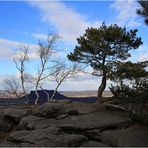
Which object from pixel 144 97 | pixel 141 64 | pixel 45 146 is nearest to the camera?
pixel 45 146

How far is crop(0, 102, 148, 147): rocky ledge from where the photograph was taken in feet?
45.0

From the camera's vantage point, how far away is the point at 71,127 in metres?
15.1

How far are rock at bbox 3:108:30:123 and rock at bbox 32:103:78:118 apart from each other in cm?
109

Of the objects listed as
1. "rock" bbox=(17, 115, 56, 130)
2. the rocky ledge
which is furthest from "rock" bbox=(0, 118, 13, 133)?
"rock" bbox=(17, 115, 56, 130)

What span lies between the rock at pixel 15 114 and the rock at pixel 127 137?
224 inches

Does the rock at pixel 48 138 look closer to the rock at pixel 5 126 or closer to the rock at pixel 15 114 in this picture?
the rock at pixel 5 126

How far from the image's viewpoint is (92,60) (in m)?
21.4

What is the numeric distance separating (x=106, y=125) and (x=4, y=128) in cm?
613

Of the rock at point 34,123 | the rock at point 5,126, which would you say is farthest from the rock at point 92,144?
the rock at point 5,126

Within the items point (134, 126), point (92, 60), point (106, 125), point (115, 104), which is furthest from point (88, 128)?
point (92, 60)

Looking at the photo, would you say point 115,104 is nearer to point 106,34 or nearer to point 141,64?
point 141,64

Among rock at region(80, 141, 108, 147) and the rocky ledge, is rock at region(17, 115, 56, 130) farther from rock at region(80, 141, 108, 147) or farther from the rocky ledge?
rock at region(80, 141, 108, 147)

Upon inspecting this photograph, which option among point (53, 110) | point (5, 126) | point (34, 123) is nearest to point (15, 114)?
point (5, 126)

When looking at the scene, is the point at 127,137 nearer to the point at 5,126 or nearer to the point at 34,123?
the point at 34,123
